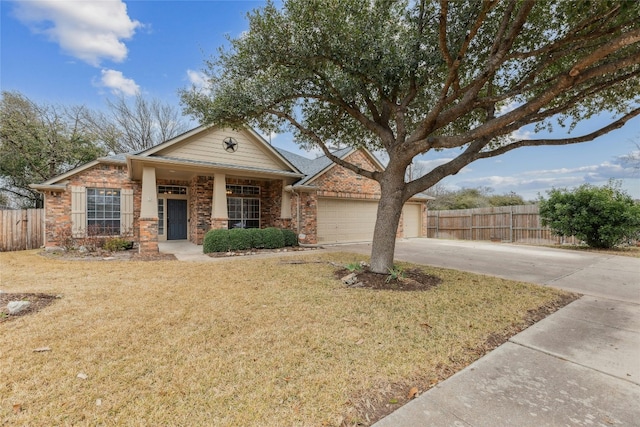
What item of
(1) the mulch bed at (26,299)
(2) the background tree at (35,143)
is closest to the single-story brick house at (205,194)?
(1) the mulch bed at (26,299)

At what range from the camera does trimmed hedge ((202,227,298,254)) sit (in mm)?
9500

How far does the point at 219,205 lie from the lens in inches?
412

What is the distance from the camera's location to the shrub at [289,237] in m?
11.2

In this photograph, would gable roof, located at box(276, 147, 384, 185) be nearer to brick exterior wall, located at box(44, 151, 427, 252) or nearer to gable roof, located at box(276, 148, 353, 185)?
gable roof, located at box(276, 148, 353, 185)

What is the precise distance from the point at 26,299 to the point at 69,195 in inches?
333

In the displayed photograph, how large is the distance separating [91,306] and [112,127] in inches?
825

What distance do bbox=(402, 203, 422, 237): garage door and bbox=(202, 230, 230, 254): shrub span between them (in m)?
10.3

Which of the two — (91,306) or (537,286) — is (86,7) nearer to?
(91,306)

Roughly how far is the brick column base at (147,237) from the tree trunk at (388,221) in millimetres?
7619

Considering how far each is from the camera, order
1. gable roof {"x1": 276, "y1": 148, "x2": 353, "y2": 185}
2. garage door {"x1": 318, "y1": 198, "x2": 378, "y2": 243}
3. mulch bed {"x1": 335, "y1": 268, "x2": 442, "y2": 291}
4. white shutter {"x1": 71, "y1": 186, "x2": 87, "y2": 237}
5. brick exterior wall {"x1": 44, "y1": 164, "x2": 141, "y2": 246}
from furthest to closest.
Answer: garage door {"x1": 318, "y1": 198, "x2": 378, "y2": 243}, gable roof {"x1": 276, "y1": 148, "x2": 353, "y2": 185}, white shutter {"x1": 71, "y1": 186, "x2": 87, "y2": 237}, brick exterior wall {"x1": 44, "y1": 164, "x2": 141, "y2": 246}, mulch bed {"x1": 335, "y1": 268, "x2": 442, "y2": 291}

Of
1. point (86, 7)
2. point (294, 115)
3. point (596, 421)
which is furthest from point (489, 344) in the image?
point (86, 7)

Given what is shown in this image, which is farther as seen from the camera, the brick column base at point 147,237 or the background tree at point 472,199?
the background tree at point 472,199

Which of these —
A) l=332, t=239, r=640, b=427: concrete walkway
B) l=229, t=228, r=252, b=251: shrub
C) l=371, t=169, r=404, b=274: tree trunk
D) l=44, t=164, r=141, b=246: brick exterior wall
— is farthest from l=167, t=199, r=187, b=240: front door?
l=332, t=239, r=640, b=427: concrete walkway

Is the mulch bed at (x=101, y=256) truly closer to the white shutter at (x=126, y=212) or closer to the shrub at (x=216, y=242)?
the shrub at (x=216, y=242)
